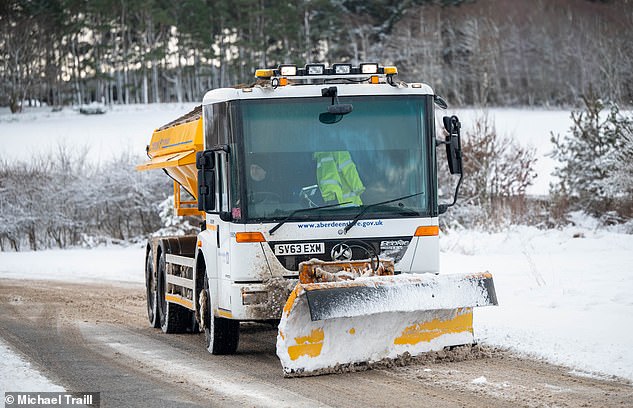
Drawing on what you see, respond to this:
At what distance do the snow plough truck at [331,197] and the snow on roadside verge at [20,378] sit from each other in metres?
1.89

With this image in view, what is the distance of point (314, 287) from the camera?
8.89m

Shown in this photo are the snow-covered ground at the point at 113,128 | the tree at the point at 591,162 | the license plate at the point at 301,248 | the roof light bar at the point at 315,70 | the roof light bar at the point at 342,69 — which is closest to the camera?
the license plate at the point at 301,248

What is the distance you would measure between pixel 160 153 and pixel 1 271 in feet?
45.8

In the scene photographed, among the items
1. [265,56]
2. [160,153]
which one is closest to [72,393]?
[160,153]

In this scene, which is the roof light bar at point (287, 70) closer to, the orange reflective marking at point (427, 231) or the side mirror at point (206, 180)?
the side mirror at point (206, 180)

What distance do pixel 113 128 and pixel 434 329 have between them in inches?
2176

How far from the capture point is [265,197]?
394 inches

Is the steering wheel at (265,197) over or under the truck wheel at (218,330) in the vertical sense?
over

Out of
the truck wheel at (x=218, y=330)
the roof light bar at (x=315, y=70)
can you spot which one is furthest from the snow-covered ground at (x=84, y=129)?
the roof light bar at (x=315, y=70)

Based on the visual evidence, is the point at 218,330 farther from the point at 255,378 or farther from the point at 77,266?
the point at 77,266

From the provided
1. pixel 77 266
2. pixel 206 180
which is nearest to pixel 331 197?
pixel 206 180

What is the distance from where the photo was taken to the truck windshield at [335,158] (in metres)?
10.0

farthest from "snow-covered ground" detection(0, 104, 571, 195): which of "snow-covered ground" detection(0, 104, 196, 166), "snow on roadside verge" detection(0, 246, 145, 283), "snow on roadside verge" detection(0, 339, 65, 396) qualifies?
"snow on roadside verge" detection(0, 339, 65, 396)

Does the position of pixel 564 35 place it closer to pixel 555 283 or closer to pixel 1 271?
pixel 1 271
